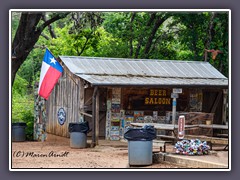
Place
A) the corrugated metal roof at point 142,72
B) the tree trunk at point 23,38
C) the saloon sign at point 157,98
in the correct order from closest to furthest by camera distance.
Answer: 1. the tree trunk at point 23,38
2. the corrugated metal roof at point 142,72
3. the saloon sign at point 157,98

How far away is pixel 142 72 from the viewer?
22.8m

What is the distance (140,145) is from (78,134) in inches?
200

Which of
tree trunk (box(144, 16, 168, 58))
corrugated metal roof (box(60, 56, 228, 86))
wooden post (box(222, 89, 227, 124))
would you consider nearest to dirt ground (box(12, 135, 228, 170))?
corrugated metal roof (box(60, 56, 228, 86))

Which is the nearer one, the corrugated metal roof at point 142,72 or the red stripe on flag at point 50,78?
the red stripe on flag at point 50,78

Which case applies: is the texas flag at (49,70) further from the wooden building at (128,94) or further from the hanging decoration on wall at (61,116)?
the hanging decoration on wall at (61,116)

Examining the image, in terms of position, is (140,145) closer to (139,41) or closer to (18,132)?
(18,132)

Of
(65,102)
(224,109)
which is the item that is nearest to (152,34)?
(224,109)

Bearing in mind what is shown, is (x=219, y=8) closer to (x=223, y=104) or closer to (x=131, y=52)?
(x=223, y=104)

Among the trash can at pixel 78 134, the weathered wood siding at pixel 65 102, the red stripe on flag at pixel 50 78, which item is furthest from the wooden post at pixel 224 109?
the red stripe on flag at pixel 50 78

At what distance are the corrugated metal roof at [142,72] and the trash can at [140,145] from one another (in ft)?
15.0

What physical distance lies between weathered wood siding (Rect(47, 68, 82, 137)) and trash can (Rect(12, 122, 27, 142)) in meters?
1.01

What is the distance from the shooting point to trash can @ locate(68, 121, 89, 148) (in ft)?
66.9

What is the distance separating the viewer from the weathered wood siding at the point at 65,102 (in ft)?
72.6
